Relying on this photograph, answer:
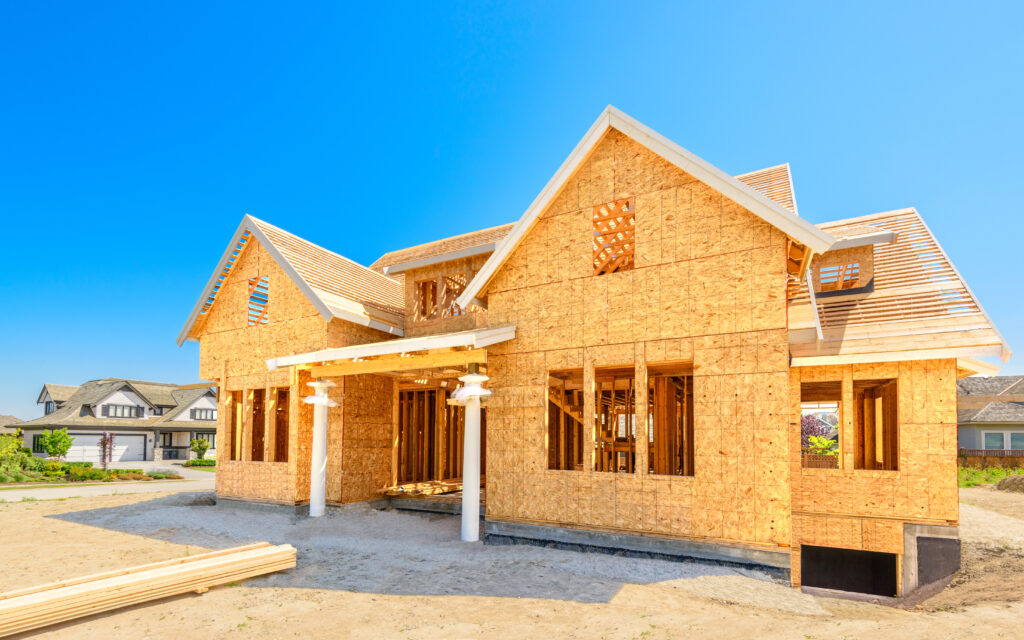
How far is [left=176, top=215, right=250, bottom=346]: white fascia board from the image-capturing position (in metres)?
17.9

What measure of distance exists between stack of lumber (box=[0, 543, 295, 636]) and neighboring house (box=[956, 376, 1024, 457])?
38910 mm

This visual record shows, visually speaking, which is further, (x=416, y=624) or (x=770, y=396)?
(x=770, y=396)

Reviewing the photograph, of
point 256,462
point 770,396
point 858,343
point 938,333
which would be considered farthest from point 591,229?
point 256,462

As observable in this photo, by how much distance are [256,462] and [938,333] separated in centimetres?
1687

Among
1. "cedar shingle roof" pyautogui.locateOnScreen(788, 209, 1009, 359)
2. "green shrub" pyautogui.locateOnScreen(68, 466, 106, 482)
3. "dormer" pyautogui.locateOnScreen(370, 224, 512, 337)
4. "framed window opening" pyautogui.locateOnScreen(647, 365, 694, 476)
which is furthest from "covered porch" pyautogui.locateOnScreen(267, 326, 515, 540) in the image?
"green shrub" pyautogui.locateOnScreen(68, 466, 106, 482)

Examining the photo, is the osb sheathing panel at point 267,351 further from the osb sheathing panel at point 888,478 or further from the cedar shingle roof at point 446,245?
the osb sheathing panel at point 888,478

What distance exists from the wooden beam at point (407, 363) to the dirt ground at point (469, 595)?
12.0 feet

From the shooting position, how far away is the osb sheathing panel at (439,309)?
661 inches

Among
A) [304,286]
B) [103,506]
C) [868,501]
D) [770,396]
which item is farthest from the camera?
[103,506]

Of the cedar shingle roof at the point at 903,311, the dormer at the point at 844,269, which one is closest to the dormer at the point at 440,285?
the dormer at the point at 844,269

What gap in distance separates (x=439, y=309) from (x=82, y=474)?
2548 cm

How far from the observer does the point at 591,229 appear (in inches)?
471

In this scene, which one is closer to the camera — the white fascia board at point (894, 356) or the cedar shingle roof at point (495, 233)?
the white fascia board at point (894, 356)

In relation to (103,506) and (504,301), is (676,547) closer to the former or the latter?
(504,301)
